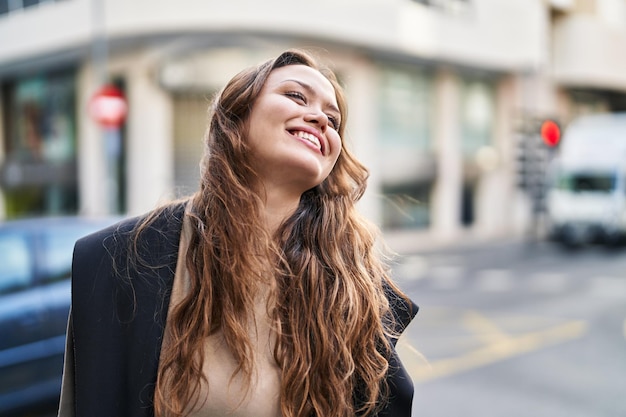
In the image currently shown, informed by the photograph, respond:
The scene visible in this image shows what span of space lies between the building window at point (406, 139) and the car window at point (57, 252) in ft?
53.6

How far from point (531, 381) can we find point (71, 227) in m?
4.03

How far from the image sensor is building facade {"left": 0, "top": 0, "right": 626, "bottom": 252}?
17.2 m

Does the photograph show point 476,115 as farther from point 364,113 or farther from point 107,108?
point 107,108

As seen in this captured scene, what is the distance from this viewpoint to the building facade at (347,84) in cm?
1716

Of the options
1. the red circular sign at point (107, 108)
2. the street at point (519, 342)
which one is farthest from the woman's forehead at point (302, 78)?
the red circular sign at point (107, 108)

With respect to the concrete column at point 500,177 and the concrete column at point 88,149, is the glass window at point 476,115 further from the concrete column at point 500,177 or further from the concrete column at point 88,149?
the concrete column at point 88,149

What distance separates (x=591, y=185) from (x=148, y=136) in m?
12.2

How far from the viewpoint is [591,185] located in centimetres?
1739

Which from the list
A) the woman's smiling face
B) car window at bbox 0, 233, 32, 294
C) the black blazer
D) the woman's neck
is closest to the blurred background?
car window at bbox 0, 233, 32, 294

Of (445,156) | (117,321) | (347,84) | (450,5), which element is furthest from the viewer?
(445,156)

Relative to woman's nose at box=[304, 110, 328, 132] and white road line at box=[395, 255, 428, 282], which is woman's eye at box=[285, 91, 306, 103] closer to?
woman's nose at box=[304, 110, 328, 132]

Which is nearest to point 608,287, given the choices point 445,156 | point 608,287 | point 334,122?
point 608,287

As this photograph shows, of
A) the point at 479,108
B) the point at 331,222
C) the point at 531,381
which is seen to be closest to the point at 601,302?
the point at 531,381

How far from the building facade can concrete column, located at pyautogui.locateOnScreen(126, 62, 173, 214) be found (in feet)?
0.13
